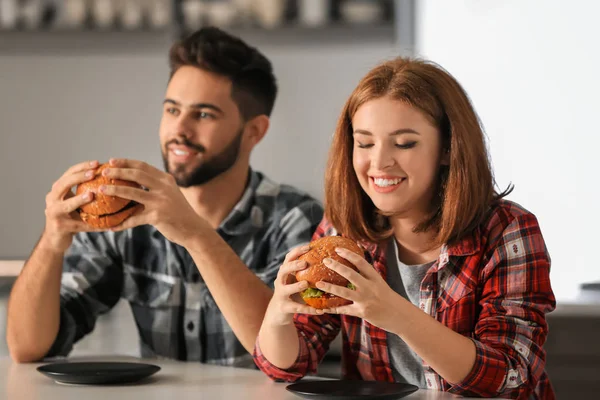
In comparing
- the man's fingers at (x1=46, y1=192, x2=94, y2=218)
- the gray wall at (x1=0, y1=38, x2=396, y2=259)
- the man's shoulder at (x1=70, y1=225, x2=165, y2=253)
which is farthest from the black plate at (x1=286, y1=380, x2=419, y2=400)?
the gray wall at (x1=0, y1=38, x2=396, y2=259)

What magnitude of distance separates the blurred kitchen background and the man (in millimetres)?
1463

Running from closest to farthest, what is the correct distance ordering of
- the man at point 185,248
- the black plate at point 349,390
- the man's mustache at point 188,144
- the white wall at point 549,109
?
1. the black plate at point 349,390
2. the man at point 185,248
3. the man's mustache at point 188,144
4. the white wall at point 549,109

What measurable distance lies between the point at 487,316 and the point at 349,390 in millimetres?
275

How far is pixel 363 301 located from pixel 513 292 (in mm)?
304

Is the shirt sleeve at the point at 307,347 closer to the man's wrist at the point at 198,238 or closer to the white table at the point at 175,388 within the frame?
the white table at the point at 175,388

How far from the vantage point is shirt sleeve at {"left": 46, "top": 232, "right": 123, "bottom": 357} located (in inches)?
73.6

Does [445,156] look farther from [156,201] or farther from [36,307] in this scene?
[36,307]

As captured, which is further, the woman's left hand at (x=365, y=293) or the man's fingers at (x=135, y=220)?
the man's fingers at (x=135, y=220)

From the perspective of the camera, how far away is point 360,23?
346 centimetres

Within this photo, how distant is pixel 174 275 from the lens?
6.26ft

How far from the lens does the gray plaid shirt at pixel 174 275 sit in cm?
188

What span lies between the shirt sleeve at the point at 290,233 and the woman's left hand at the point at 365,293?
24.5 inches

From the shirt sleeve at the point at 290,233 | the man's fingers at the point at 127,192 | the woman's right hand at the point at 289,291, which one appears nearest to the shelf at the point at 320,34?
the shirt sleeve at the point at 290,233

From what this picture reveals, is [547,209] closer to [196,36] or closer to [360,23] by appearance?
[360,23]
